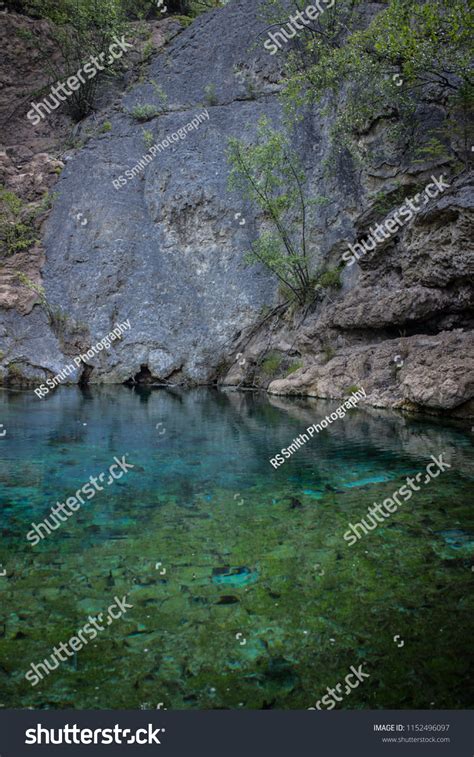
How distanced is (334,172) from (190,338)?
32.3 feet

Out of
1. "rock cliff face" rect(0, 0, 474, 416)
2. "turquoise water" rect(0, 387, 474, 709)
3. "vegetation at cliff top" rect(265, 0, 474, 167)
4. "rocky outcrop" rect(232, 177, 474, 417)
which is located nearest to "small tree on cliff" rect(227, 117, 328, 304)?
"rock cliff face" rect(0, 0, 474, 416)

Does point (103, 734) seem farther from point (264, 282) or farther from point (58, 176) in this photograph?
point (58, 176)

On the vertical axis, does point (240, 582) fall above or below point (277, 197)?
below

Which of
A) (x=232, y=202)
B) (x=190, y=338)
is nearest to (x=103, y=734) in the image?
(x=190, y=338)

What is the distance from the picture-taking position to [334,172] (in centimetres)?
2212

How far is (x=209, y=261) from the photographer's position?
25.5m

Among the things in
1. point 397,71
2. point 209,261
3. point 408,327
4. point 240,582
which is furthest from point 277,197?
point 240,582

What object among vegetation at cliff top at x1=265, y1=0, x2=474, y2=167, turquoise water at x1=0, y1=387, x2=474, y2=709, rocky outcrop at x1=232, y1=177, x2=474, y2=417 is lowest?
rocky outcrop at x1=232, y1=177, x2=474, y2=417

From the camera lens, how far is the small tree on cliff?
20.5m

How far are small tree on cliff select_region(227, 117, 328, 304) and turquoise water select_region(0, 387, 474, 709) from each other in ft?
45.7

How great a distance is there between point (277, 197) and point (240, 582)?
20.2m

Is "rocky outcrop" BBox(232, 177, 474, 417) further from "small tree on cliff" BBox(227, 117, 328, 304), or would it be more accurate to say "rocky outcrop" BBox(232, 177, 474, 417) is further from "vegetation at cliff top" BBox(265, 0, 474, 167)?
"vegetation at cliff top" BBox(265, 0, 474, 167)

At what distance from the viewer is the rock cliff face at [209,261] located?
16.5 meters

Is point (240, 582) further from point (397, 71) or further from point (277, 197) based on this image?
point (277, 197)
